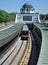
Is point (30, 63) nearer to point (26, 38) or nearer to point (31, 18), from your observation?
point (26, 38)

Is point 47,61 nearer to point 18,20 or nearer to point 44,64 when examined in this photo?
point 44,64

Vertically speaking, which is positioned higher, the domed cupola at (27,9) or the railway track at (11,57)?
the domed cupola at (27,9)

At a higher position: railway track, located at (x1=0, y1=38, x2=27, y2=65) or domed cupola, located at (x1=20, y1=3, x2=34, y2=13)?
domed cupola, located at (x1=20, y1=3, x2=34, y2=13)

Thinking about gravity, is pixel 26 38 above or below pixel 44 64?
below

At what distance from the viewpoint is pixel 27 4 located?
13188 cm

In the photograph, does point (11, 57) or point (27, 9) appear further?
point (27, 9)

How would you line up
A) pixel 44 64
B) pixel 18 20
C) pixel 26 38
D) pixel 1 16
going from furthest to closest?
pixel 1 16 → pixel 18 20 → pixel 26 38 → pixel 44 64


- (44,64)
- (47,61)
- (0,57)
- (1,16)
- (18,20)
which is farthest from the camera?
(1,16)

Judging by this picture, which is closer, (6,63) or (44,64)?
(44,64)

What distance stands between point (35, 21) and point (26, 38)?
149ft

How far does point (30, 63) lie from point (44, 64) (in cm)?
1218

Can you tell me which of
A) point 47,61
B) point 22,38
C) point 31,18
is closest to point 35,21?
point 31,18

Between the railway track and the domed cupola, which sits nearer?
the railway track

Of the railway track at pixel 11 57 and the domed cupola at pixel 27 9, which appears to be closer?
the railway track at pixel 11 57
